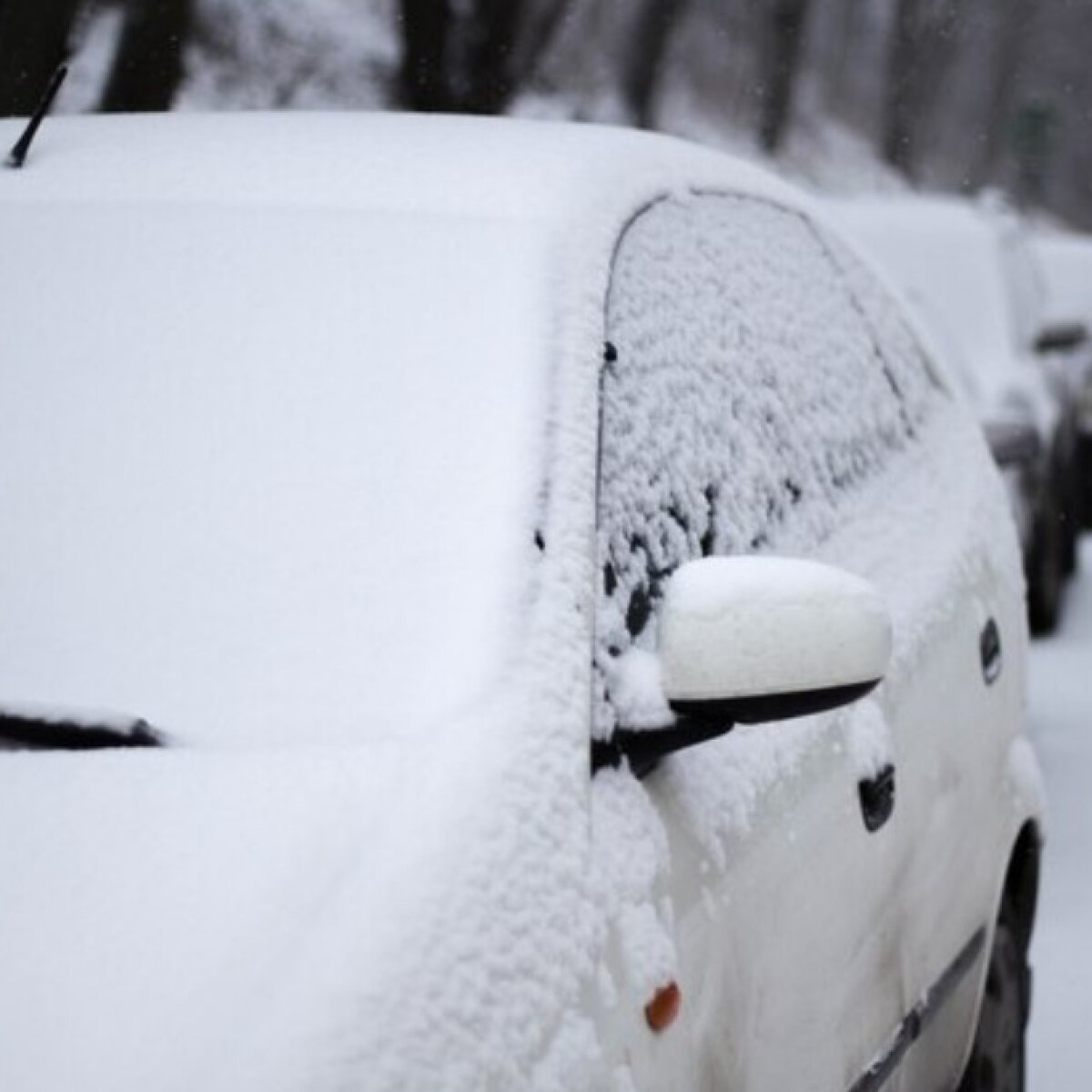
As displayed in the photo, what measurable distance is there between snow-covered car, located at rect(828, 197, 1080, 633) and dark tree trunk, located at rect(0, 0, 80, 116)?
317 centimetres

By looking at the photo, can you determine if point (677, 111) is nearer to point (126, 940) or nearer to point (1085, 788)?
point (1085, 788)

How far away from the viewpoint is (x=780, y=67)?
31.5m

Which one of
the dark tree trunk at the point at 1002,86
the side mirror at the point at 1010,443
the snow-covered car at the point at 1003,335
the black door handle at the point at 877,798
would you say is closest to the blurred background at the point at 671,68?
the dark tree trunk at the point at 1002,86

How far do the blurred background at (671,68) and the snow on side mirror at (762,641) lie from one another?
5056mm

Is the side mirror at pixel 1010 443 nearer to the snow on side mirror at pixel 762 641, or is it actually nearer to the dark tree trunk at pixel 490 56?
the snow on side mirror at pixel 762 641

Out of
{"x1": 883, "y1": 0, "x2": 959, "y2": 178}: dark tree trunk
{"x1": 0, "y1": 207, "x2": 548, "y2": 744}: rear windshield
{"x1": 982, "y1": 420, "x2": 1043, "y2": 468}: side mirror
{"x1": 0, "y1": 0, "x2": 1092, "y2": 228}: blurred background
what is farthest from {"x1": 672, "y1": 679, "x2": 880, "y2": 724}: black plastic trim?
{"x1": 883, "y1": 0, "x2": 959, "y2": 178}: dark tree trunk

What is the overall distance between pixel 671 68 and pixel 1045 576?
3177 cm

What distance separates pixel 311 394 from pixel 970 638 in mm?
1339

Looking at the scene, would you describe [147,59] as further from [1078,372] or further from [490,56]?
[1078,372]

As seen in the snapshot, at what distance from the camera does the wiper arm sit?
1.85 m

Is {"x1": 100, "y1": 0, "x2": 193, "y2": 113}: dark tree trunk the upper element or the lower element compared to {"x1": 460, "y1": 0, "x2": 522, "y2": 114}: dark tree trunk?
upper

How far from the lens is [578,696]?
191 cm

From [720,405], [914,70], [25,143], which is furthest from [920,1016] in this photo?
[914,70]

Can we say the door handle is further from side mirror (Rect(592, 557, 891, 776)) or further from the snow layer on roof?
the snow layer on roof
